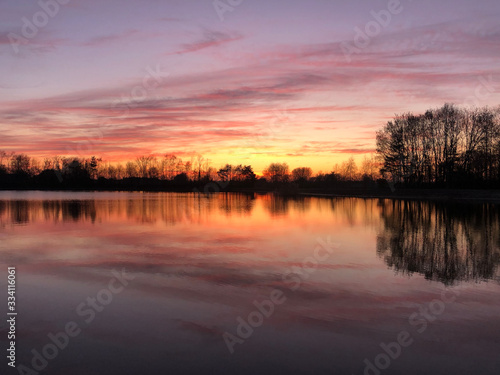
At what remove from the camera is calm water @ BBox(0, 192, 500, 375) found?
5.86 m

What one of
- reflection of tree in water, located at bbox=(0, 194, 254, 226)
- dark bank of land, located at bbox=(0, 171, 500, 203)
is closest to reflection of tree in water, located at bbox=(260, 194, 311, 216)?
reflection of tree in water, located at bbox=(0, 194, 254, 226)

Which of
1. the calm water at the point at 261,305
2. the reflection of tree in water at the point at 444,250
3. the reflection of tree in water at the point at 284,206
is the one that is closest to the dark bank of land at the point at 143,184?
the reflection of tree in water at the point at 284,206

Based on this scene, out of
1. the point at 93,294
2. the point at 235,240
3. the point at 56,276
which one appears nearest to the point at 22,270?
the point at 56,276

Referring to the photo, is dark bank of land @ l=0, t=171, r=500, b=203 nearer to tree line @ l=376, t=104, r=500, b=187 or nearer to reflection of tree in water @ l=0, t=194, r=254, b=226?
tree line @ l=376, t=104, r=500, b=187

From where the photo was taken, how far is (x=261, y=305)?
27.1ft

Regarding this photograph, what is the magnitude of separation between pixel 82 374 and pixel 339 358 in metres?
3.56

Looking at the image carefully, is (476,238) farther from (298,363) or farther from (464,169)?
(464,169)

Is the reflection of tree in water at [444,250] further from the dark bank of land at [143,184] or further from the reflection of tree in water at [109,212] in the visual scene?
the dark bank of land at [143,184]

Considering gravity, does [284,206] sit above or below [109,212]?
below

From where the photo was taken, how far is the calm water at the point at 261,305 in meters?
5.86

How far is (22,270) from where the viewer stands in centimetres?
1125

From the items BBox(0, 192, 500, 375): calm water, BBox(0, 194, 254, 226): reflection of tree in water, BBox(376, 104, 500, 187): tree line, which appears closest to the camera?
BBox(0, 192, 500, 375): calm water

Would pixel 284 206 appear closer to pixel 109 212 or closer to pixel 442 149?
pixel 109 212

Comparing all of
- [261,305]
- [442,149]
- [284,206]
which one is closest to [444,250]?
[261,305]
